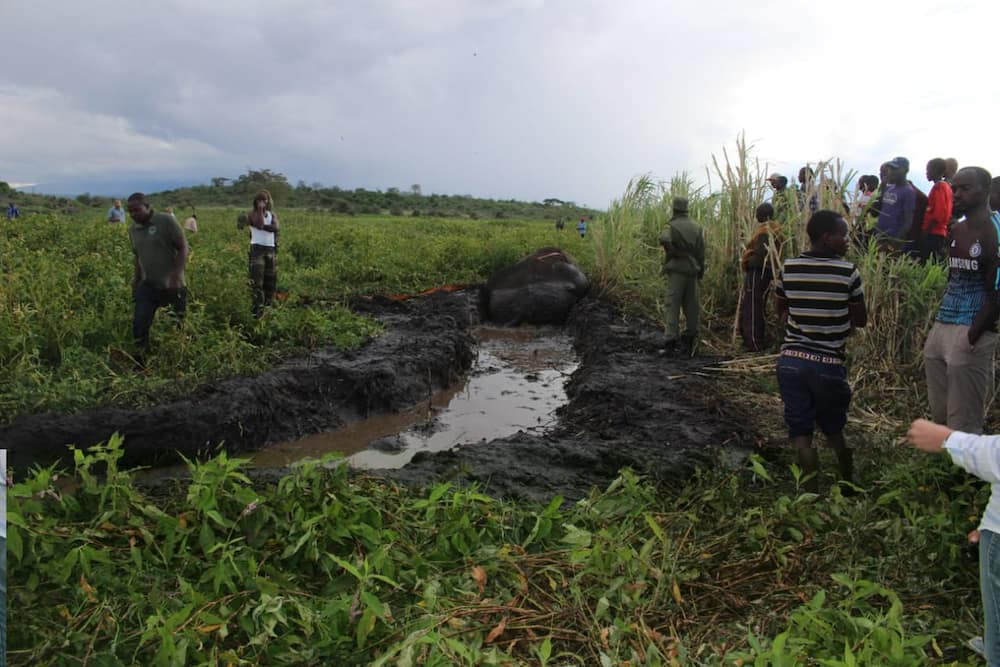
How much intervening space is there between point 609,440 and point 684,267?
2.85 meters

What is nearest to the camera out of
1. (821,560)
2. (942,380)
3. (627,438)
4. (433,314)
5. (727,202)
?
(821,560)

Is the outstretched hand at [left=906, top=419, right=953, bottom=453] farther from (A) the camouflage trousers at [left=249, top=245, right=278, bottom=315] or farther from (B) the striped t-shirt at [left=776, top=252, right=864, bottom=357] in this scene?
(A) the camouflage trousers at [left=249, top=245, right=278, bottom=315]

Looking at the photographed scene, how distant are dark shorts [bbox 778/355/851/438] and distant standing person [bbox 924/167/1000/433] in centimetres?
72

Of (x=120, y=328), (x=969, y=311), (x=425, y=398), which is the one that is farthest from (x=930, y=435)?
(x=120, y=328)

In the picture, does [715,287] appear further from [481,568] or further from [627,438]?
[481,568]

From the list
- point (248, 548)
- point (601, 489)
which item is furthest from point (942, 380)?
point (248, 548)

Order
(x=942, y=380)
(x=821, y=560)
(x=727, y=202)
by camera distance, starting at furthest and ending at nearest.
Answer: (x=727, y=202)
(x=942, y=380)
(x=821, y=560)

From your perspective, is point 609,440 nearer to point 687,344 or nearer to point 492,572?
point 492,572

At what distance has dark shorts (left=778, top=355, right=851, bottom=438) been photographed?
361 cm

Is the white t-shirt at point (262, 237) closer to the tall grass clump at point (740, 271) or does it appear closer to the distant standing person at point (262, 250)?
the distant standing person at point (262, 250)

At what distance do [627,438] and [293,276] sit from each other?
7718mm

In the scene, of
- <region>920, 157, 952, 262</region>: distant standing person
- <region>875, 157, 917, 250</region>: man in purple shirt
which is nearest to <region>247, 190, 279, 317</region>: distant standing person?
<region>875, 157, 917, 250</region>: man in purple shirt

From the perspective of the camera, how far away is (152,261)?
5.86 meters

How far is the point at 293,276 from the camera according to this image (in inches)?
446
